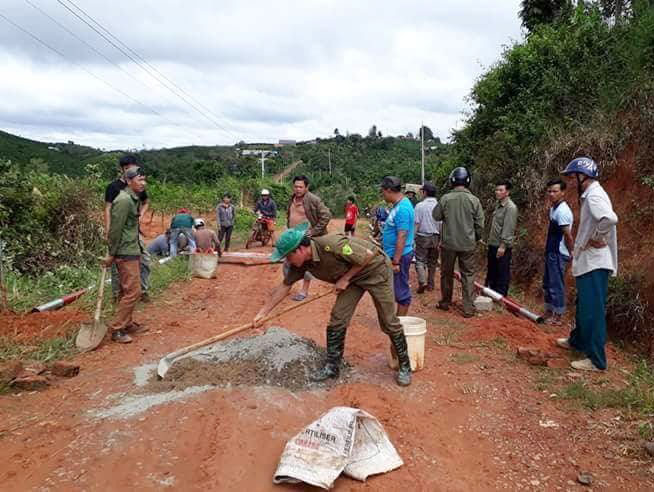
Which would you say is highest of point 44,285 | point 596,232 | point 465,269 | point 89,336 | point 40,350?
point 596,232

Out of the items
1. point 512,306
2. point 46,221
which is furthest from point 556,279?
point 46,221

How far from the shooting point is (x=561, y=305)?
604 cm

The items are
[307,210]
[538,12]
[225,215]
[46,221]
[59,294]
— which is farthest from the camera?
[538,12]

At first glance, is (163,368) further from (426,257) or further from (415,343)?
(426,257)

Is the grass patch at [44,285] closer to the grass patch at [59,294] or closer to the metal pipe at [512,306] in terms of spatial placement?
the grass patch at [59,294]

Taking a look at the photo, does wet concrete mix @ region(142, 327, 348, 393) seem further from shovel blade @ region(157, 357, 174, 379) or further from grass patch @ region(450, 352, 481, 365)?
grass patch @ region(450, 352, 481, 365)

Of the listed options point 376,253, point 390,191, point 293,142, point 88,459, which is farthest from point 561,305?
point 293,142

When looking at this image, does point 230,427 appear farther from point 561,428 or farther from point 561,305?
point 561,305

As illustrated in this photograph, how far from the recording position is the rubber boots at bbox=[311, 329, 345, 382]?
4199 mm

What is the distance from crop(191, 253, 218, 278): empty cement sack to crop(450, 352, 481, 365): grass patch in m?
5.25

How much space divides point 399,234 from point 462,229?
143 centimetres

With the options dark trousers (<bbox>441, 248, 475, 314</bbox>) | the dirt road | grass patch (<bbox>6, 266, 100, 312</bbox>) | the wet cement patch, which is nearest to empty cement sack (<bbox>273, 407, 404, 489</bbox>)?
the dirt road

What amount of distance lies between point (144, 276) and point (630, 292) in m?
6.37

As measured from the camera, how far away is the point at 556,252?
5977 mm
